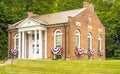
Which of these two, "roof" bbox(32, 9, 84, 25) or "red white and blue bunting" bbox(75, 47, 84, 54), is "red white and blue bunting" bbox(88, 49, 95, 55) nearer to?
"red white and blue bunting" bbox(75, 47, 84, 54)

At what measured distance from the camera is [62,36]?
→ 34.3 meters

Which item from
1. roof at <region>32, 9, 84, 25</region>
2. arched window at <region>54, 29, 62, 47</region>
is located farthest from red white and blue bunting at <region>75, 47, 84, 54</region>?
roof at <region>32, 9, 84, 25</region>

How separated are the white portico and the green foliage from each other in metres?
10.2

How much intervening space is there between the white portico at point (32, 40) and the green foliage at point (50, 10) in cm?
1023

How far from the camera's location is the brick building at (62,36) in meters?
33.9

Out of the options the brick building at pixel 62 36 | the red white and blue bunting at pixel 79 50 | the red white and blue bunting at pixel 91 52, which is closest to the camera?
the brick building at pixel 62 36

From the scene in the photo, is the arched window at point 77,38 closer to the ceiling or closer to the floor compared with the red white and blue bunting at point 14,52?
closer to the ceiling

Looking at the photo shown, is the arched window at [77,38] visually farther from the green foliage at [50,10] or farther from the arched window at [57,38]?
the green foliage at [50,10]

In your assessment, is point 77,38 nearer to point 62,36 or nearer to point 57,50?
point 62,36

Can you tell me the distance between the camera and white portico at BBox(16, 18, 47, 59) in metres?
35.8

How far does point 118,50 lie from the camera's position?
50031mm

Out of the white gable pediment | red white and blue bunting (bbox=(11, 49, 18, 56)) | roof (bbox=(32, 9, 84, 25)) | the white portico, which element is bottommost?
red white and blue bunting (bbox=(11, 49, 18, 56))

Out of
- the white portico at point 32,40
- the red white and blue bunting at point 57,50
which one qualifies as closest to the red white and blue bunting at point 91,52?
the red white and blue bunting at point 57,50

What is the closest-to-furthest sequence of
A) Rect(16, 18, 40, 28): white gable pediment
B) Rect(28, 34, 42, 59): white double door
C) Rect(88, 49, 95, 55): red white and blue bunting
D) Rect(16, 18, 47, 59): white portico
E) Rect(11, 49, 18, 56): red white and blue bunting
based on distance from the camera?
1. Rect(16, 18, 40, 28): white gable pediment
2. Rect(16, 18, 47, 59): white portico
3. Rect(88, 49, 95, 55): red white and blue bunting
4. Rect(28, 34, 42, 59): white double door
5. Rect(11, 49, 18, 56): red white and blue bunting
